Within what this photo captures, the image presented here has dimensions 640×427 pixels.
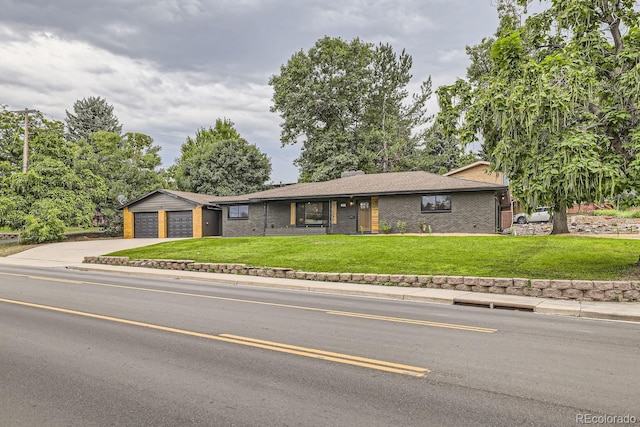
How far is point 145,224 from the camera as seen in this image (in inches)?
1647

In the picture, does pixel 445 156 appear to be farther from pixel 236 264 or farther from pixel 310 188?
pixel 236 264

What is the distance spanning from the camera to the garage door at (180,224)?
130 feet

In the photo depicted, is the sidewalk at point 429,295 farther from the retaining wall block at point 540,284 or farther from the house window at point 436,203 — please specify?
the house window at point 436,203

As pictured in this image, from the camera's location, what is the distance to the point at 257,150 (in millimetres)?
54438

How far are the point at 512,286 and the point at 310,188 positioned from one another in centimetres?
2390

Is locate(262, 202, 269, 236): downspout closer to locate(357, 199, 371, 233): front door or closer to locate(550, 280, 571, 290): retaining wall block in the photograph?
locate(357, 199, 371, 233): front door

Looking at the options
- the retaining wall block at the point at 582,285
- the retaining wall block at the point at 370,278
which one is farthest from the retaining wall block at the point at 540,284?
the retaining wall block at the point at 370,278

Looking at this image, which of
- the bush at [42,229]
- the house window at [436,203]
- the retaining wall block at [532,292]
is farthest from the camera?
the bush at [42,229]

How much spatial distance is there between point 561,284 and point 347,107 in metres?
43.1

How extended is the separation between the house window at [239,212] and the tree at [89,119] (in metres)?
44.0

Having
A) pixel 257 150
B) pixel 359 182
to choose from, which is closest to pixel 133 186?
pixel 257 150

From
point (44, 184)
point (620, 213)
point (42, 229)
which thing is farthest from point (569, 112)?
point (44, 184)

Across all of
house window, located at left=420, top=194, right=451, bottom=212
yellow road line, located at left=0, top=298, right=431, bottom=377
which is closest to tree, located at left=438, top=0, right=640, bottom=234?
yellow road line, located at left=0, top=298, right=431, bottom=377

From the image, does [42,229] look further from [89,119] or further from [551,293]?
[89,119]
